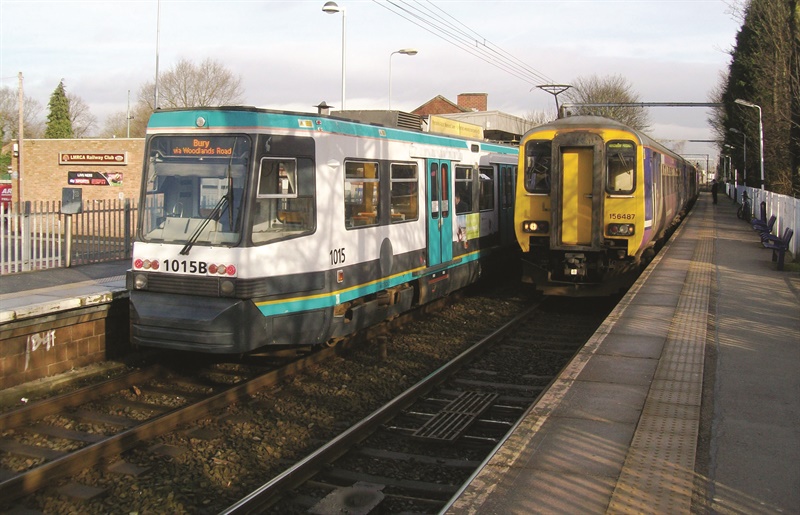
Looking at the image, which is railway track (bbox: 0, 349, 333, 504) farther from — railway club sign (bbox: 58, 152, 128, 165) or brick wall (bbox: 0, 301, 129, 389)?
railway club sign (bbox: 58, 152, 128, 165)

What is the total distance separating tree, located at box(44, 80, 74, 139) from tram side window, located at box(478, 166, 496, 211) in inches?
2447

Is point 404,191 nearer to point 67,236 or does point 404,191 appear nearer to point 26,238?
point 67,236

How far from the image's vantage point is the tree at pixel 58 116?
224 feet

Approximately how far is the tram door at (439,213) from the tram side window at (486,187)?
200 centimetres

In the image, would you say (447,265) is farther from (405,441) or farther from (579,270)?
(405,441)

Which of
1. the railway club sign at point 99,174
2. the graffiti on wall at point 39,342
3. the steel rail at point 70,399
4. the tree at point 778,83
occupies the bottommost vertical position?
the steel rail at point 70,399

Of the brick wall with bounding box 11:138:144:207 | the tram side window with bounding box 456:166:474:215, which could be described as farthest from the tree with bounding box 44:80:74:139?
the tram side window with bounding box 456:166:474:215

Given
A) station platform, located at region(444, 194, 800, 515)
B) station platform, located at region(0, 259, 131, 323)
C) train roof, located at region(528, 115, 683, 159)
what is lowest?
station platform, located at region(444, 194, 800, 515)

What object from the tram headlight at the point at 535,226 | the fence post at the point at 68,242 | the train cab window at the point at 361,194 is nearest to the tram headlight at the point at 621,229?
the tram headlight at the point at 535,226

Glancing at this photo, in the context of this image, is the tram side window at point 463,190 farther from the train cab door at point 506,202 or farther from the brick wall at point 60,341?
the brick wall at point 60,341

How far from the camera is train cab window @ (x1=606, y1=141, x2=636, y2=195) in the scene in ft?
44.4

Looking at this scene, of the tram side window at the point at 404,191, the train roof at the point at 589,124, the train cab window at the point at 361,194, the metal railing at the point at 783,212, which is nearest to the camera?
the train cab window at the point at 361,194

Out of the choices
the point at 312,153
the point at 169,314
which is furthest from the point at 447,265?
the point at 169,314

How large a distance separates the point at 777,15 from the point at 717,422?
31987mm
